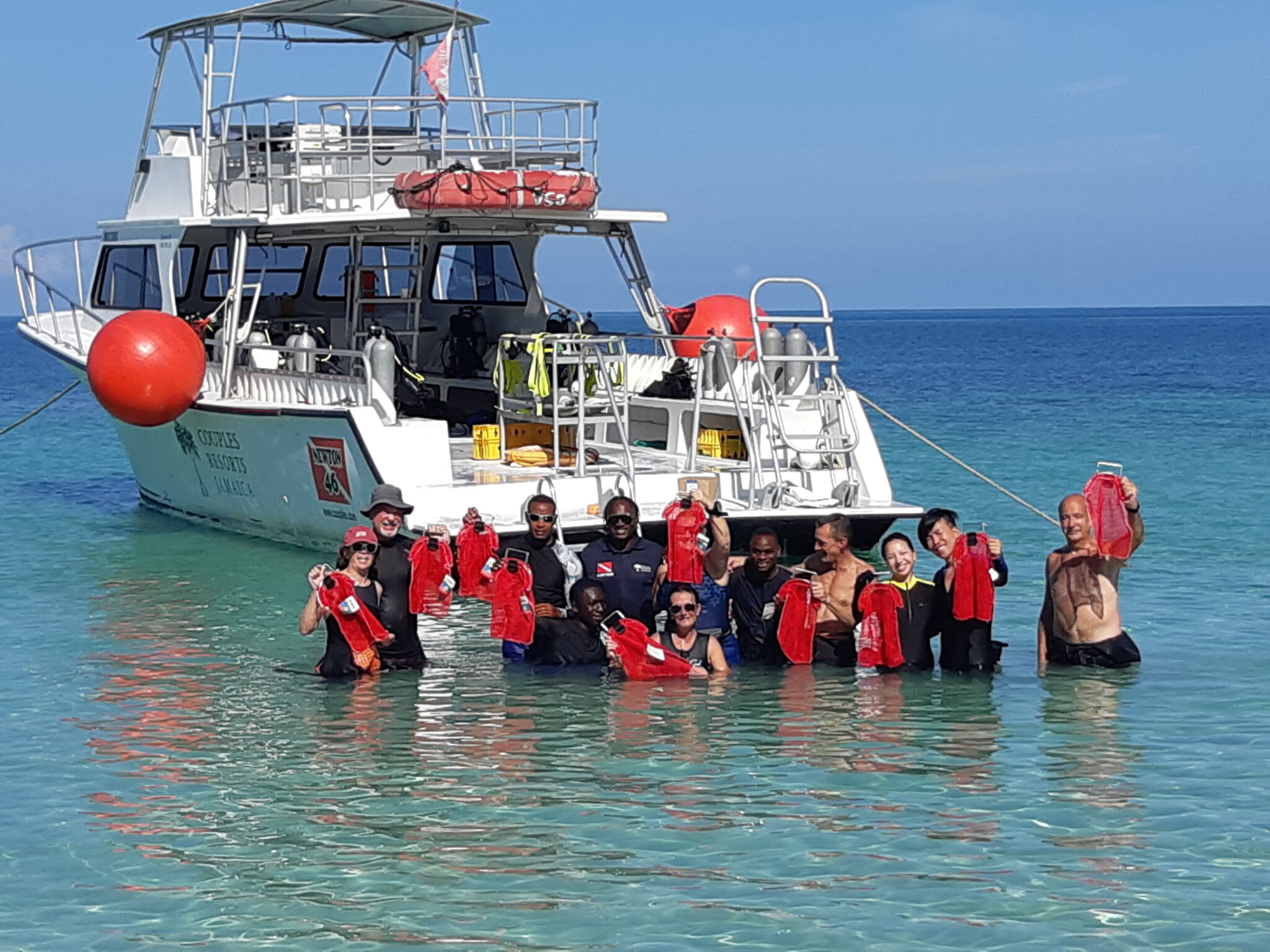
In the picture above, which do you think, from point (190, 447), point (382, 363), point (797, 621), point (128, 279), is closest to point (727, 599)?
point (797, 621)

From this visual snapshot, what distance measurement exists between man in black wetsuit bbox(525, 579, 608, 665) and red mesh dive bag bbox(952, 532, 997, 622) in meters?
1.87

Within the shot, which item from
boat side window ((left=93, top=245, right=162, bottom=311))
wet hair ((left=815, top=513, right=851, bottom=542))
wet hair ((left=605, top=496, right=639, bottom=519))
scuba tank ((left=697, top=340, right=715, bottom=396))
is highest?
boat side window ((left=93, top=245, right=162, bottom=311))

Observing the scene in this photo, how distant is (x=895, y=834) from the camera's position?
7027mm

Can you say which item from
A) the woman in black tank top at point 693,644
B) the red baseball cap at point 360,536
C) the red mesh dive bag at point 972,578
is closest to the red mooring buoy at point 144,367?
the red baseball cap at point 360,536

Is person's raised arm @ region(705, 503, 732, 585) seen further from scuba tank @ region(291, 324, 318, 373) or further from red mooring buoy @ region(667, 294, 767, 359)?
red mooring buoy @ region(667, 294, 767, 359)

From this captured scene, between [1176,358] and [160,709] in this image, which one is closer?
[160,709]

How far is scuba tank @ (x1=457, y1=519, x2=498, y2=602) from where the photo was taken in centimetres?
1004

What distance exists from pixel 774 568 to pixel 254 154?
714 cm

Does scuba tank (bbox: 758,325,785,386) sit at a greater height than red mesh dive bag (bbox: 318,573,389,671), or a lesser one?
greater

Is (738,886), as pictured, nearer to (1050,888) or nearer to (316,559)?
(1050,888)

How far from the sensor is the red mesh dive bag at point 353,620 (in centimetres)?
888

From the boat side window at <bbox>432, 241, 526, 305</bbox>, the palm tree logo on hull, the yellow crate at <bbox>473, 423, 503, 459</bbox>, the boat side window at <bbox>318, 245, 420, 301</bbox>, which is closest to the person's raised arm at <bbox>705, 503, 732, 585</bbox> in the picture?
the yellow crate at <bbox>473, 423, 503, 459</bbox>

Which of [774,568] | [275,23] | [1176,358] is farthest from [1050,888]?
[1176,358]

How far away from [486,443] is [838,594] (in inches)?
192
